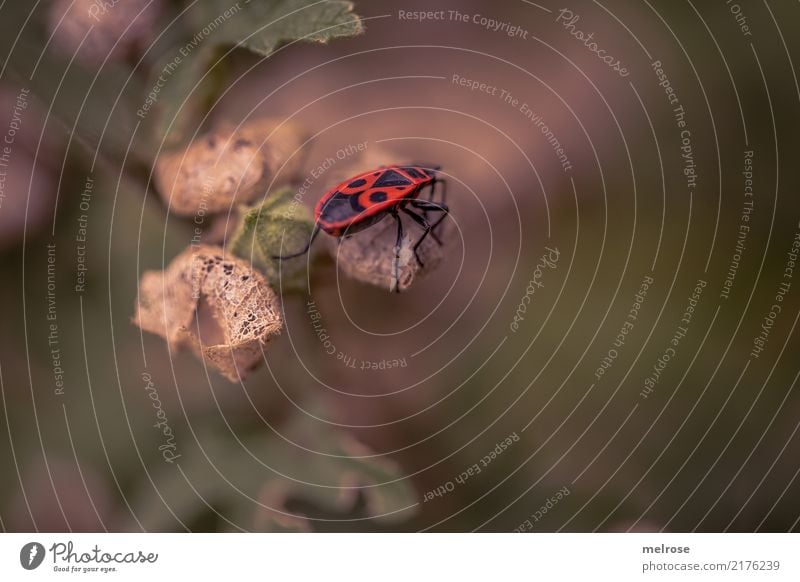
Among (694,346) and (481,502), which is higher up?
(694,346)

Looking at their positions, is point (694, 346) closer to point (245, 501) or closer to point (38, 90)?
point (245, 501)

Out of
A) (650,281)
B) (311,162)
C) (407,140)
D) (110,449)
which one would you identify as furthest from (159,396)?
(650,281)

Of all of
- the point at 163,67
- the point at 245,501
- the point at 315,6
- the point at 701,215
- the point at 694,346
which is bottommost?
the point at 245,501

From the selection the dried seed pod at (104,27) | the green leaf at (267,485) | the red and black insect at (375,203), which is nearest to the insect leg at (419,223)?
the red and black insect at (375,203)

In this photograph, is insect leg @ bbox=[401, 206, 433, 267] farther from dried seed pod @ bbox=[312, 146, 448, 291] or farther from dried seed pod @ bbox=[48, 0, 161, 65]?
dried seed pod @ bbox=[48, 0, 161, 65]
